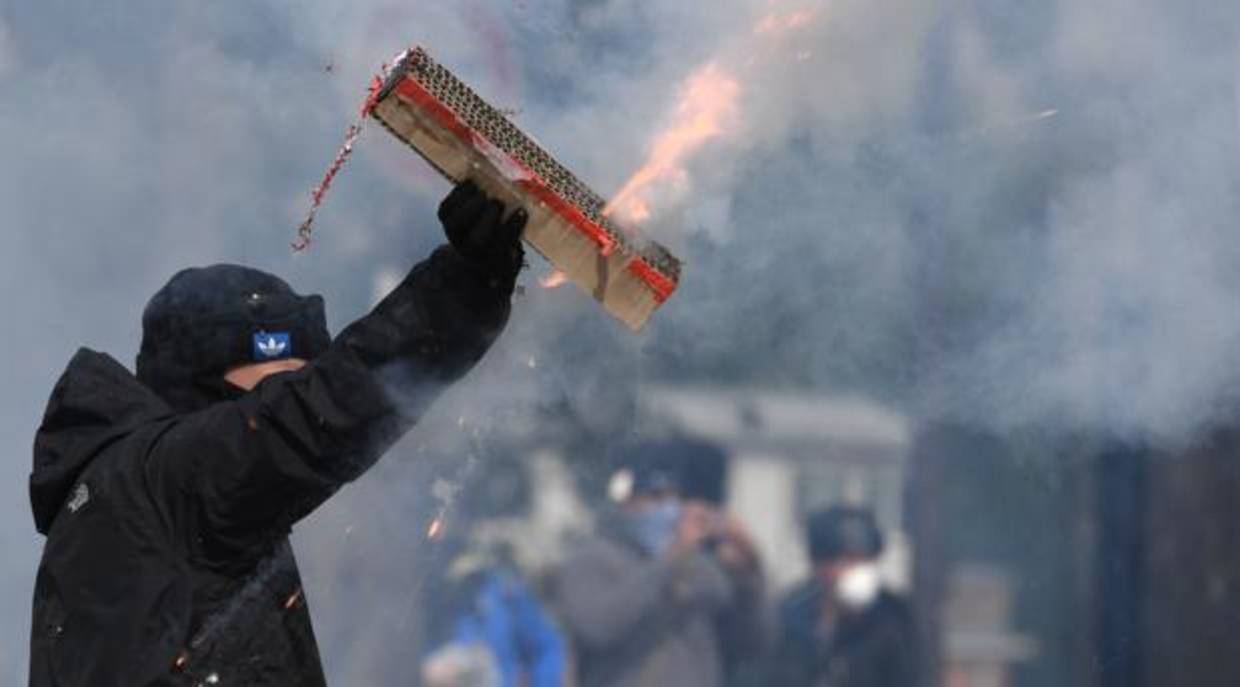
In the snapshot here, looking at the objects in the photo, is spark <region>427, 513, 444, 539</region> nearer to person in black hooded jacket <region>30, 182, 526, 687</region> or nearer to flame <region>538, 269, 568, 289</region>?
flame <region>538, 269, 568, 289</region>

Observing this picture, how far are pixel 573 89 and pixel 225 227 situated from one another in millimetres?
1118

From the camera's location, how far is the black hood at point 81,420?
2.36m

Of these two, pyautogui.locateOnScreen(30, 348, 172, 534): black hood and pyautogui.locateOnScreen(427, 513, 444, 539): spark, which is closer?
pyautogui.locateOnScreen(30, 348, 172, 534): black hood

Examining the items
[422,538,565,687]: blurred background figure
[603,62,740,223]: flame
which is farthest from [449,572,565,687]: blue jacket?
[603,62,740,223]: flame

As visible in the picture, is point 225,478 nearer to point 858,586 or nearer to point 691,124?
point 691,124

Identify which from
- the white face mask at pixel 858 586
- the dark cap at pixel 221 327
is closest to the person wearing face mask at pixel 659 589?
the white face mask at pixel 858 586

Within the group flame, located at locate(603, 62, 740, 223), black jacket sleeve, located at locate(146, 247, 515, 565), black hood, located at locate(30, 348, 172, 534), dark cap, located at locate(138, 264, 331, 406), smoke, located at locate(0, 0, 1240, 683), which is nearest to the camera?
black jacket sleeve, located at locate(146, 247, 515, 565)

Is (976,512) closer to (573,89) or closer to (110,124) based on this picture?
(573,89)

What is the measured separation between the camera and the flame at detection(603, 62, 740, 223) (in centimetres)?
303

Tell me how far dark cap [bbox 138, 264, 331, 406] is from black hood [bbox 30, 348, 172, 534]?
74 mm

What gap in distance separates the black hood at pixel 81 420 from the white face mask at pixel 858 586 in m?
2.32

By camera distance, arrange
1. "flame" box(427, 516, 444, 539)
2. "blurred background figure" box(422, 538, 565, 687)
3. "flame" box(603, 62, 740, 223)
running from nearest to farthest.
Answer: "flame" box(603, 62, 740, 223)
"flame" box(427, 516, 444, 539)
"blurred background figure" box(422, 538, 565, 687)

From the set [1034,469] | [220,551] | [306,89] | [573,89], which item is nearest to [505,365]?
[573,89]

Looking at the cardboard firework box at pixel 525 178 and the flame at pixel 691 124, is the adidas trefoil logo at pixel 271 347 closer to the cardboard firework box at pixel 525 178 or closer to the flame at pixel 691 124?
the cardboard firework box at pixel 525 178
